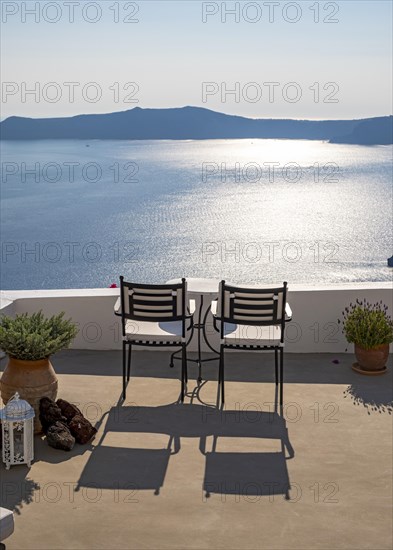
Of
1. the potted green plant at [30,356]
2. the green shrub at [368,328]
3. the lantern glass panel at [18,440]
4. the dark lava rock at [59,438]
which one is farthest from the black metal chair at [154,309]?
the green shrub at [368,328]

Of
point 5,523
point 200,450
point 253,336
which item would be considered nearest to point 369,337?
point 253,336

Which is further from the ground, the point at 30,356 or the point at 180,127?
the point at 180,127

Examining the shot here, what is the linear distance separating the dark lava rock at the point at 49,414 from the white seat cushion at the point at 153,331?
3.08ft

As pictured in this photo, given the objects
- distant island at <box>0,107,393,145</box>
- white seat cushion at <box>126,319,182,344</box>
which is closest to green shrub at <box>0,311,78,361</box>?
white seat cushion at <box>126,319,182,344</box>

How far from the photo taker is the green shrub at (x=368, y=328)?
6.82 metres

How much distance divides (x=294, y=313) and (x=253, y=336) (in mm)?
1424

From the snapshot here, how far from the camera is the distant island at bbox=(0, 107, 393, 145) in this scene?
132 m

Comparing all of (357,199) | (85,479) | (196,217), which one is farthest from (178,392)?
(357,199)

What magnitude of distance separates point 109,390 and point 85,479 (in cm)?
157

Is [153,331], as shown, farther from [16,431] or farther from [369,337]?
[369,337]

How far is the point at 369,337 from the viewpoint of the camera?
682 cm

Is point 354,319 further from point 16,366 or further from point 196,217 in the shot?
point 196,217

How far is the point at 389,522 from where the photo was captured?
441 cm

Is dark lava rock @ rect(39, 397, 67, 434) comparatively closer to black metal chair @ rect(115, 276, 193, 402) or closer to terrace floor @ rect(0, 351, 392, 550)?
terrace floor @ rect(0, 351, 392, 550)
